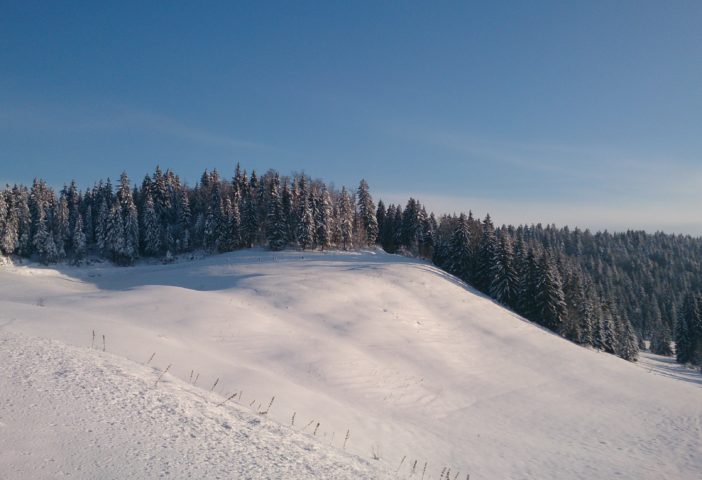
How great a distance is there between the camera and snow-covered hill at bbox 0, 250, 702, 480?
748 cm

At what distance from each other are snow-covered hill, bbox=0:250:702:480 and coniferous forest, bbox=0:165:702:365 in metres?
18.2

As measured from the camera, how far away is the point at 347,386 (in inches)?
730

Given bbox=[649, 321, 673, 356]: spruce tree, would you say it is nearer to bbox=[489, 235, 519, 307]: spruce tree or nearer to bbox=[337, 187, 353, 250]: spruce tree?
bbox=[489, 235, 519, 307]: spruce tree

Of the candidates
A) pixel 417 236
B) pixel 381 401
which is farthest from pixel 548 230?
pixel 381 401

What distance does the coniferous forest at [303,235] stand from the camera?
53916 millimetres

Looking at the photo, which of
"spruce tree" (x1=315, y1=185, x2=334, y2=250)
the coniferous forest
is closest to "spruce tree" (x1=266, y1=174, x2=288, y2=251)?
the coniferous forest

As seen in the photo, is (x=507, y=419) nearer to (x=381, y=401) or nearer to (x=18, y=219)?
(x=381, y=401)

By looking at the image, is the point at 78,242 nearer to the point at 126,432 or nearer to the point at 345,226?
the point at 345,226

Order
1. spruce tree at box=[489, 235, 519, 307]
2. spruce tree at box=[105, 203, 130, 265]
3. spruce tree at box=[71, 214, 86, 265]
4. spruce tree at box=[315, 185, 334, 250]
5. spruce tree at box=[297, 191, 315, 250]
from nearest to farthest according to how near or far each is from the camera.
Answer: spruce tree at box=[489, 235, 519, 307] → spruce tree at box=[105, 203, 130, 265] → spruce tree at box=[71, 214, 86, 265] → spruce tree at box=[297, 191, 315, 250] → spruce tree at box=[315, 185, 334, 250]

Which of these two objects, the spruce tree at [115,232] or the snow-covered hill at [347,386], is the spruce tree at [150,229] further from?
the snow-covered hill at [347,386]

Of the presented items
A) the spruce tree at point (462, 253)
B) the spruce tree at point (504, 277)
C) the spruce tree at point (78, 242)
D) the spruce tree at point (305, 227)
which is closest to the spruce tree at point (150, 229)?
A: the spruce tree at point (78, 242)

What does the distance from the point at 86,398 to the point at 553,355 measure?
104 feet

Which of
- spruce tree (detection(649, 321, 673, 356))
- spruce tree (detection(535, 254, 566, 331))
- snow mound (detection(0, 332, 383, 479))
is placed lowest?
spruce tree (detection(649, 321, 673, 356))

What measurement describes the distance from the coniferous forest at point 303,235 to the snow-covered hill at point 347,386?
1819cm
